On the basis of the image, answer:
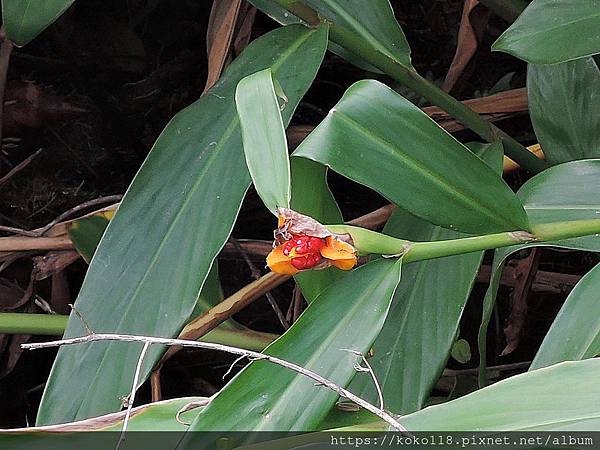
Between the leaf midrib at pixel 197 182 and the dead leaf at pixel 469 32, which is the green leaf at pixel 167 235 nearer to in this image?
the leaf midrib at pixel 197 182

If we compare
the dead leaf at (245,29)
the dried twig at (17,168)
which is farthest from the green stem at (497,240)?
the dried twig at (17,168)

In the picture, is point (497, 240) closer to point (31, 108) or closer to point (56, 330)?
point (56, 330)

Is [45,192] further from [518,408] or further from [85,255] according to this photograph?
[518,408]

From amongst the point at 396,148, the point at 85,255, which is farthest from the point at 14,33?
the point at 396,148

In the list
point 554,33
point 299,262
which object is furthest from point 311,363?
point 554,33

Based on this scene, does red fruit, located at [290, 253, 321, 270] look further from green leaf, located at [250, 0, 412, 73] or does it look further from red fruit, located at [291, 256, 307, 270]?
green leaf, located at [250, 0, 412, 73]

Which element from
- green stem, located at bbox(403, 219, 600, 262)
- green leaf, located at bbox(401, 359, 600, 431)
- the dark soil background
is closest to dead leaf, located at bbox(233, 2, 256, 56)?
the dark soil background
